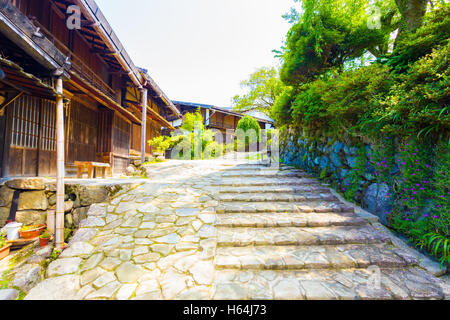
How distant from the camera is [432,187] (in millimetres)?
2723

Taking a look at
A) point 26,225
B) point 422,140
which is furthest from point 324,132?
point 26,225

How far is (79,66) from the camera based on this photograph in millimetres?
6477

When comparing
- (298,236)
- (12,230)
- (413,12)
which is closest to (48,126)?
(12,230)

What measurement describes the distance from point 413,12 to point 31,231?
9884 millimetres

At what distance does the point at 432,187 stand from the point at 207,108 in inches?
765

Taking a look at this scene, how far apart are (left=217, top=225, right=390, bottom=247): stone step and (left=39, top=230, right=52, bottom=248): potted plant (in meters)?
3.96

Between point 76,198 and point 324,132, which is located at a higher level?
point 324,132

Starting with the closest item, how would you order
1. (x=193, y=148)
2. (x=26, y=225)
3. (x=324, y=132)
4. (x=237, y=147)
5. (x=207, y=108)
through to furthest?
(x=26, y=225)
(x=324, y=132)
(x=193, y=148)
(x=237, y=147)
(x=207, y=108)

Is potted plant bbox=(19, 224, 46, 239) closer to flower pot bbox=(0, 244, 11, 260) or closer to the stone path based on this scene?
flower pot bbox=(0, 244, 11, 260)

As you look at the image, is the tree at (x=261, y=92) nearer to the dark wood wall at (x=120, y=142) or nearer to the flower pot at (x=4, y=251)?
the dark wood wall at (x=120, y=142)

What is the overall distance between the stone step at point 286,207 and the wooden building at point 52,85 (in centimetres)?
439

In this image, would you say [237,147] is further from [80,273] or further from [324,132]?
[80,273]

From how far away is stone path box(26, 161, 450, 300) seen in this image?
2.17 m
